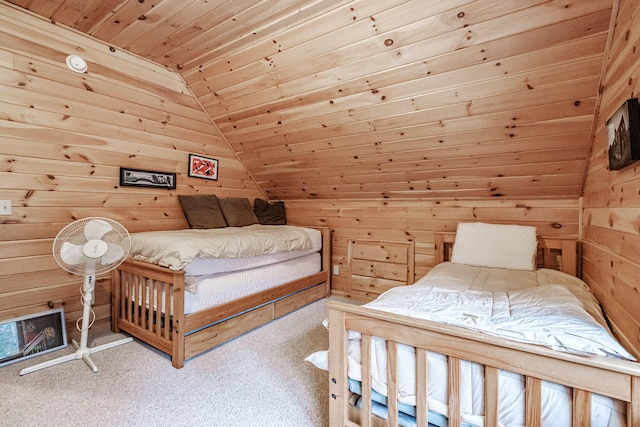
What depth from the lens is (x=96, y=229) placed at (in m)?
1.90

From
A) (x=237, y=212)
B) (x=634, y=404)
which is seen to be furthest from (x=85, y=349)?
(x=634, y=404)

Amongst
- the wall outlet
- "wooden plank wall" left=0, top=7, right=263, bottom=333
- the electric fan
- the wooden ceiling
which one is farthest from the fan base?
the wooden ceiling

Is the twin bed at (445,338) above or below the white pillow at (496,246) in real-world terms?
below

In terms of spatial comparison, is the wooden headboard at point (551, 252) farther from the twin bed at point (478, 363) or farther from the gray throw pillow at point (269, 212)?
the gray throw pillow at point (269, 212)

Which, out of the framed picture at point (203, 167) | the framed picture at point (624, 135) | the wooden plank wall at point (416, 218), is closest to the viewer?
the framed picture at point (624, 135)

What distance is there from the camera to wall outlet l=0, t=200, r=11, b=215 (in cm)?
197

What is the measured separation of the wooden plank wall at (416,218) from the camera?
99.8 inches

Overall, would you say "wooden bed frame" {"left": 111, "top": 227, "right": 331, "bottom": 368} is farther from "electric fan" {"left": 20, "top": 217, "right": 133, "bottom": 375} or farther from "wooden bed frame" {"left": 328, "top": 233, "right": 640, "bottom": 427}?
"wooden bed frame" {"left": 328, "top": 233, "right": 640, "bottom": 427}

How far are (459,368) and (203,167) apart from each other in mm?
2922

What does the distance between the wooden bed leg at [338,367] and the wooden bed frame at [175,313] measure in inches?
44.1

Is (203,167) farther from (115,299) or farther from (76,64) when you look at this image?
(115,299)

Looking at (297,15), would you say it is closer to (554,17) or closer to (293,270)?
(554,17)

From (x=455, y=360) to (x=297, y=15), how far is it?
2.09m

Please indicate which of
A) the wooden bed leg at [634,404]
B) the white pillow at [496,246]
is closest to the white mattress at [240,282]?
the white pillow at [496,246]
